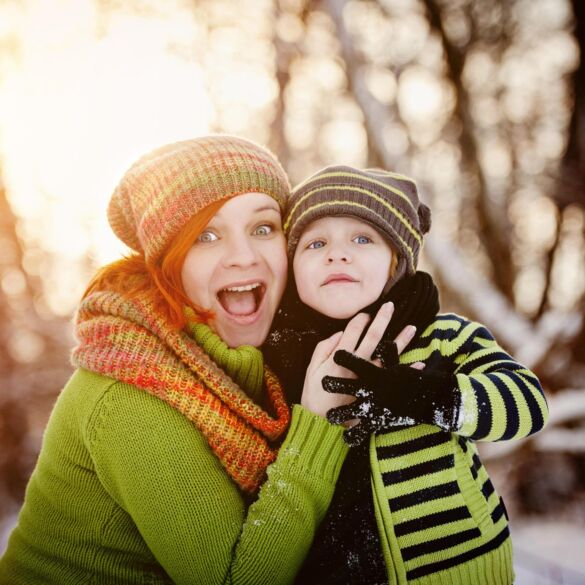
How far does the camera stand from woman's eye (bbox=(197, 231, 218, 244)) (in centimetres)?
171

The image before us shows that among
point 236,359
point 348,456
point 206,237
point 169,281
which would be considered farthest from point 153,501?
point 206,237

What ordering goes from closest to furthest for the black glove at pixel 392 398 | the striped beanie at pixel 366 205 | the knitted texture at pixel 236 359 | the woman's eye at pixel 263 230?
1. the black glove at pixel 392 398
2. the knitted texture at pixel 236 359
3. the striped beanie at pixel 366 205
4. the woman's eye at pixel 263 230

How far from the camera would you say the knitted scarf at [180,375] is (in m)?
1.38

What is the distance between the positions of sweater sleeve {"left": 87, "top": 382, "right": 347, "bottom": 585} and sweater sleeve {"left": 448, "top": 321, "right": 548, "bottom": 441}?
416mm

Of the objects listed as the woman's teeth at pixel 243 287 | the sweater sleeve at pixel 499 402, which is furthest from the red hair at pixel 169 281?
the sweater sleeve at pixel 499 402

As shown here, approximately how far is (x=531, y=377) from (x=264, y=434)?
871 mm

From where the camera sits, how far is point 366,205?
1.70 meters

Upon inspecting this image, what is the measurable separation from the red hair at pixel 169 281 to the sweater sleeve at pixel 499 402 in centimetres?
88

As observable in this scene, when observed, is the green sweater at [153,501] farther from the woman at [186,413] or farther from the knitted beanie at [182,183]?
the knitted beanie at [182,183]

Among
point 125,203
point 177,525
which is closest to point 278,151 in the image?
point 125,203

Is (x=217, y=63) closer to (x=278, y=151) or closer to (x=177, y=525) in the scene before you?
(x=278, y=151)

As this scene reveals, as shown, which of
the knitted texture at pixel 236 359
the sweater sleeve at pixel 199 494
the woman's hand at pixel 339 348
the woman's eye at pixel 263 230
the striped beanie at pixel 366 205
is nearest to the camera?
the sweater sleeve at pixel 199 494

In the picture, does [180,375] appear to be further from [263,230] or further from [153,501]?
[263,230]

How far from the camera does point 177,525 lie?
1.23 metres
